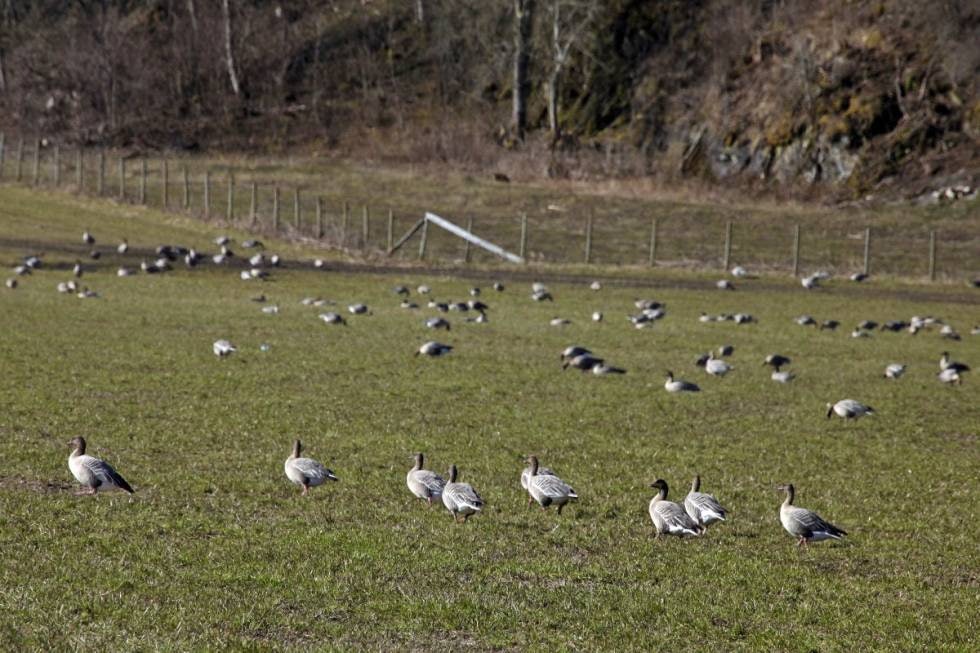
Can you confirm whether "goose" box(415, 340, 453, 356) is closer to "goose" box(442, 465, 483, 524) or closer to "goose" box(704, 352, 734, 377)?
"goose" box(704, 352, 734, 377)

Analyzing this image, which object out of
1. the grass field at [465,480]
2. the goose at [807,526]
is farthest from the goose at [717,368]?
the goose at [807,526]

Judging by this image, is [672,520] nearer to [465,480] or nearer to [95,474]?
[465,480]

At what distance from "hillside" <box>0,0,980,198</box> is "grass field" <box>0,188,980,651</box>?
44.5 m

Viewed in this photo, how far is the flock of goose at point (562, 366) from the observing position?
45.5 ft

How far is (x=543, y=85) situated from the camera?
340 feet

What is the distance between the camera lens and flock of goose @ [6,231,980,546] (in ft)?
45.5

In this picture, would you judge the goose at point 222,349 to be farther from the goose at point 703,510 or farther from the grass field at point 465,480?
the goose at point 703,510

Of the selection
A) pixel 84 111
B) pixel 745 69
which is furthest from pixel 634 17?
pixel 84 111

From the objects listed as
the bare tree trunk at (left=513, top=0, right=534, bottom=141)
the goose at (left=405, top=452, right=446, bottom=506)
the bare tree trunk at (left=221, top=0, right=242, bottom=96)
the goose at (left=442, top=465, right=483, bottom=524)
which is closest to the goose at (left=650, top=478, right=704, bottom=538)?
the goose at (left=442, top=465, right=483, bottom=524)

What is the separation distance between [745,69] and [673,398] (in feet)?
219

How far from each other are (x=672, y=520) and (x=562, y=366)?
1604cm

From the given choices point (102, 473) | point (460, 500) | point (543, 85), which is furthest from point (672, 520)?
point (543, 85)

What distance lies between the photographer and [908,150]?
249 ft

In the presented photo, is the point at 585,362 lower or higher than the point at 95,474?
lower
